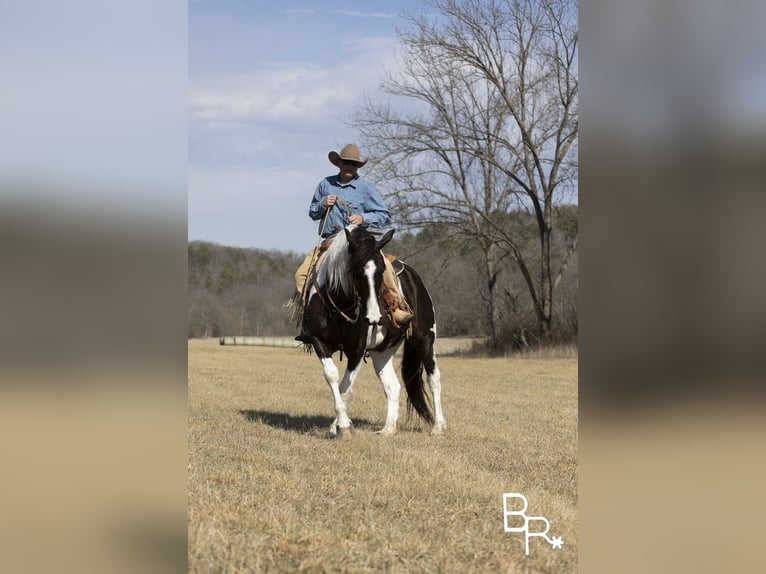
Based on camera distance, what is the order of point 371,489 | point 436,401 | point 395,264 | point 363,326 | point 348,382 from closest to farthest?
point 371,489 → point 363,326 → point 348,382 → point 395,264 → point 436,401

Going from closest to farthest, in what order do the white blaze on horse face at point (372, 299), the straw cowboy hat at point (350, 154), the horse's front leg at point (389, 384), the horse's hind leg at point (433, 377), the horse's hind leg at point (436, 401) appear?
the white blaze on horse face at point (372, 299)
the straw cowboy hat at point (350, 154)
the horse's front leg at point (389, 384)
the horse's hind leg at point (436, 401)
the horse's hind leg at point (433, 377)

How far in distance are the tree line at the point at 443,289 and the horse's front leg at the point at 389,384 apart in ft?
51.0

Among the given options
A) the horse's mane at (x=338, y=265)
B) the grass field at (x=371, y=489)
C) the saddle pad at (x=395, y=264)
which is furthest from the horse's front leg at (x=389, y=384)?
the horse's mane at (x=338, y=265)

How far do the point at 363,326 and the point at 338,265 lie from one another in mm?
681

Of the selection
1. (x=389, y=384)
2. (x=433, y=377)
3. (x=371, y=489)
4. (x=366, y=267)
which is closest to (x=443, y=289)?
(x=433, y=377)

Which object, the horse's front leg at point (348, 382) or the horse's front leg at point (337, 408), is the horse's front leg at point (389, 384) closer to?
the horse's front leg at point (348, 382)

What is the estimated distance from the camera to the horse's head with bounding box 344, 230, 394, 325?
23.9 feet

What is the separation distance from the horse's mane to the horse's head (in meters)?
0.14

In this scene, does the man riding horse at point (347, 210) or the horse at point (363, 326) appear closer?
the horse at point (363, 326)

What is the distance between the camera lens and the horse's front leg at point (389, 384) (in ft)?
27.4

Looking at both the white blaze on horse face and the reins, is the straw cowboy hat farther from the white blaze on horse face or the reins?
the white blaze on horse face

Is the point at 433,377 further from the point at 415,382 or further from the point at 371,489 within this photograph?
the point at 371,489

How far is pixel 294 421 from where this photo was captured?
9.23m
